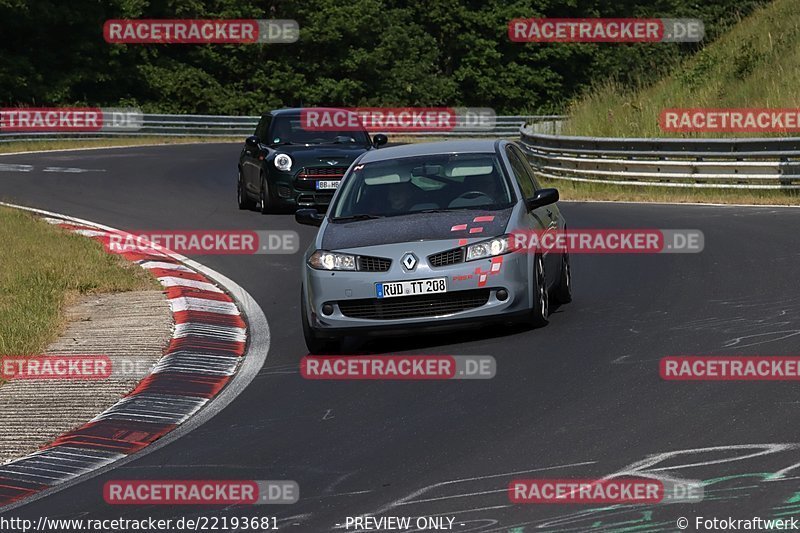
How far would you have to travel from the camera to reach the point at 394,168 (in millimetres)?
12211

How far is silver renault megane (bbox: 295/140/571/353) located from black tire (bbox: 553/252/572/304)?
26cm

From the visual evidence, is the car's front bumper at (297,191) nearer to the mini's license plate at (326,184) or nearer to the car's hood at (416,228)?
the mini's license plate at (326,184)

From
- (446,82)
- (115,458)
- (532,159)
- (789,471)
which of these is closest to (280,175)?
(532,159)

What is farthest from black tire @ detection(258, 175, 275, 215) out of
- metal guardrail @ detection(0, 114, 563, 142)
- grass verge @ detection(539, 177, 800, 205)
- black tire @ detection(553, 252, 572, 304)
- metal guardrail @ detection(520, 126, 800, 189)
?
metal guardrail @ detection(0, 114, 563, 142)

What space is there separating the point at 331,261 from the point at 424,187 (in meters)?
1.32

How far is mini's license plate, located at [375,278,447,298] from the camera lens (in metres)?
10.7

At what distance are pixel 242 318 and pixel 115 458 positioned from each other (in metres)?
4.84

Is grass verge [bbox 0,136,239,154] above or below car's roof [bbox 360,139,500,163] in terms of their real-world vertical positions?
above

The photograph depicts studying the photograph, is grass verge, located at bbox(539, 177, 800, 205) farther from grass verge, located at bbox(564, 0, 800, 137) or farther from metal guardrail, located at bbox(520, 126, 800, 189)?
grass verge, located at bbox(564, 0, 800, 137)

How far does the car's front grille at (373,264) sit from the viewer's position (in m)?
10.8

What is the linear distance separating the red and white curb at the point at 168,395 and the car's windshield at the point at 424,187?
1.46m

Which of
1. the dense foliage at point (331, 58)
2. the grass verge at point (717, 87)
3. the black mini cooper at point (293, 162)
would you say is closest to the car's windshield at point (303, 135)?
the black mini cooper at point (293, 162)

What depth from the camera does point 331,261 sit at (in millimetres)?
11000

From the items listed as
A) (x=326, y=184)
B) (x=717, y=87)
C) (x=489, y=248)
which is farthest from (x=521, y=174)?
(x=717, y=87)
